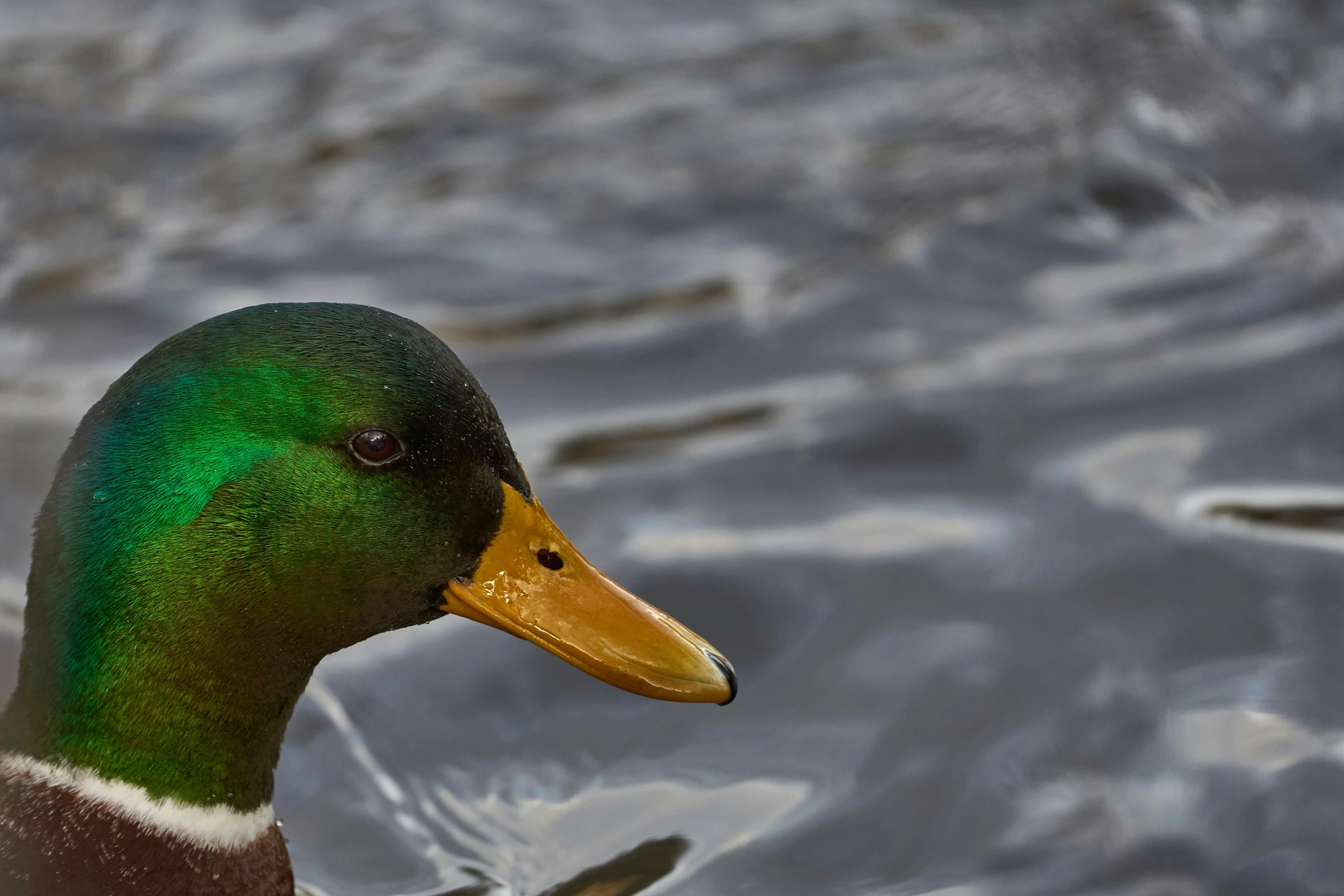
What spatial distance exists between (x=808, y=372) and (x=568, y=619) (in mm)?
2282

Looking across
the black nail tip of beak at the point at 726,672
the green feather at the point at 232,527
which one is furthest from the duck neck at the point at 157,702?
the black nail tip of beak at the point at 726,672

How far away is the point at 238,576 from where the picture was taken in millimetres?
2492

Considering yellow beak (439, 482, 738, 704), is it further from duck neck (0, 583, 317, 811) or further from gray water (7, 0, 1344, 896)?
gray water (7, 0, 1344, 896)

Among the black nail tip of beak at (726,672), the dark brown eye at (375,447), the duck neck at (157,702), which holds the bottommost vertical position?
the duck neck at (157,702)

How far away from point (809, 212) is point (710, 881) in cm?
284

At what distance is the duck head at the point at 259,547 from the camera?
2461 mm

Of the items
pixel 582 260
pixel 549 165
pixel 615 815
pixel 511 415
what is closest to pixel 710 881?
pixel 615 815

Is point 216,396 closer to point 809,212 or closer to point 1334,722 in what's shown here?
point 1334,722

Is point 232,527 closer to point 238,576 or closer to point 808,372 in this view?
point 238,576

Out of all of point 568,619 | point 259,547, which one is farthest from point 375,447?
point 568,619

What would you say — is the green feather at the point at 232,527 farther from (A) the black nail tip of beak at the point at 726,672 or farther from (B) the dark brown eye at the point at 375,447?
(A) the black nail tip of beak at the point at 726,672

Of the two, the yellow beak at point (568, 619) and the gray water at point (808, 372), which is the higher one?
the gray water at point (808, 372)

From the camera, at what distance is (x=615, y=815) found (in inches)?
136

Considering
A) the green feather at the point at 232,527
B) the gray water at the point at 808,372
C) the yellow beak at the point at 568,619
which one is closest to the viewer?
the green feather at the point at 232,527
